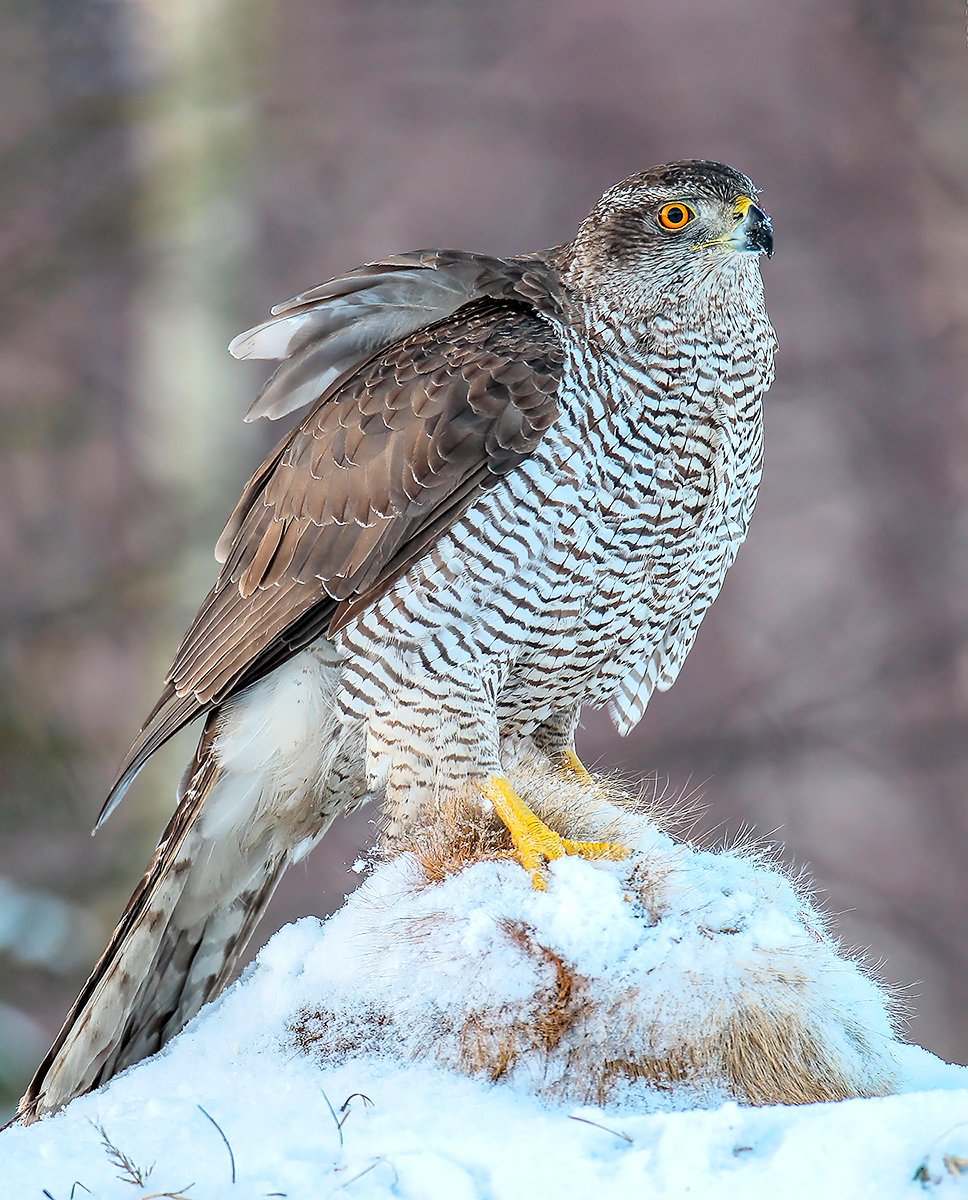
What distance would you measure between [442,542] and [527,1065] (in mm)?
1145

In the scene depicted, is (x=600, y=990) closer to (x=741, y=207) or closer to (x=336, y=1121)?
(x=336, y=1121)

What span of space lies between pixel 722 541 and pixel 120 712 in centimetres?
372

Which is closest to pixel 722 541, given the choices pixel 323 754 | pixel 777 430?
pixel 323 754

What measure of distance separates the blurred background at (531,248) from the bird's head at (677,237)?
210 centimetres

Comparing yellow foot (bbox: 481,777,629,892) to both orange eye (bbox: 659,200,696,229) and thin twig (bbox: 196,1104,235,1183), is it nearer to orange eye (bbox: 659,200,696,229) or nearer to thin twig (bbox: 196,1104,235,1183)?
thin twig (bbox: 196,1104,235,1183)

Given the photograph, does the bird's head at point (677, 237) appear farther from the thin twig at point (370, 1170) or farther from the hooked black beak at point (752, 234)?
the thin twig at point (370, 1170)

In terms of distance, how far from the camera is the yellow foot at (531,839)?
8.33 ft

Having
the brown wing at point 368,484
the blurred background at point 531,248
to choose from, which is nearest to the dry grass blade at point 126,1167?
the brown wing at point 368,484

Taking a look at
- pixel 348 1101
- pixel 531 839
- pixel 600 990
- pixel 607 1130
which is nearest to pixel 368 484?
pixel 531 839

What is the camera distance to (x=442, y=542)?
290 centimetres

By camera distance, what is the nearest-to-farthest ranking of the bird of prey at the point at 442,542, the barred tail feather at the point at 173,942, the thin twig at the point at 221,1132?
the thin twig at the point at 221,1132 < the barred tail feather at the point at 173,942 < the bird of prey at the point at 442,542

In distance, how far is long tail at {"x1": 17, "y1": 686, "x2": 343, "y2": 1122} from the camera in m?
2.74

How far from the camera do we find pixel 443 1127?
2.04 m

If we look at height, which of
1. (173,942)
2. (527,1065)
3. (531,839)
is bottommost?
(173,942)
